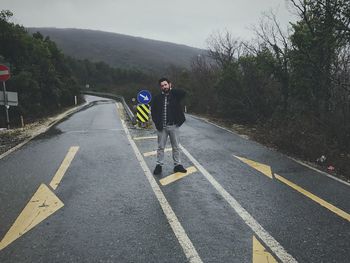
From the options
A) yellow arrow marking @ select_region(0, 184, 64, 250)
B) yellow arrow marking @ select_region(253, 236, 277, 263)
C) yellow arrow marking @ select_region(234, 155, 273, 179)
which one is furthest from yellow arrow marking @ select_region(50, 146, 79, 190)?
yellow arrow marking @ select_region(234, 155, 273, 179)

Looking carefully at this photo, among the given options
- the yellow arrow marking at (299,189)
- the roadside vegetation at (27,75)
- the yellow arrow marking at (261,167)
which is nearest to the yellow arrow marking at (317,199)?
the yellow arrow marking at (299,189)

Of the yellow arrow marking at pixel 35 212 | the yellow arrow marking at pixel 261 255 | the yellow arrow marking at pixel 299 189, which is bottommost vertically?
the yellow arrow marking at pixel 35 212

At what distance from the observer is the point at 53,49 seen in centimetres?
3931

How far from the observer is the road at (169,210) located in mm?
4285

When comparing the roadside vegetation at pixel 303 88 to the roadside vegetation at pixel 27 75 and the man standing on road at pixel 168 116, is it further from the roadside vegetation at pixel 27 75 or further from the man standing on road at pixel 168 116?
the roadside vegetation at pixel 27 75

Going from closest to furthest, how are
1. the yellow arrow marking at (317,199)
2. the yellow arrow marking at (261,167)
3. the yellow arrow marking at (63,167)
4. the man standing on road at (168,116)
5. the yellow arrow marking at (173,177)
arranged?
the yellow arrow marking at (317,199), the yellow arrow marking at (63,167), the yellow arrow marking at (173,177), the man standing on road at (168,116), the yellow arrow marking at (261,167)

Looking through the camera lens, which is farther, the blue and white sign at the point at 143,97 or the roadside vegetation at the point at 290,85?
the blue and white sign at the point at 143,97

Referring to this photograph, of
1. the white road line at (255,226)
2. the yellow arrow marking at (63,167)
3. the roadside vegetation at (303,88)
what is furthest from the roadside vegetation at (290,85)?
the yellow arrow marking at (63,167)

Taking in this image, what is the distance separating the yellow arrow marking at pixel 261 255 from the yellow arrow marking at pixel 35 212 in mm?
2924

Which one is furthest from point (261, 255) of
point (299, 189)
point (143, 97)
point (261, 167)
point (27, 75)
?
point (27, 75)

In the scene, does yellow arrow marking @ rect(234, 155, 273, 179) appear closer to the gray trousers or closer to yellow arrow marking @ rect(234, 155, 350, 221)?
yellow arrow marking @ rect(234, 155, 350, 221)

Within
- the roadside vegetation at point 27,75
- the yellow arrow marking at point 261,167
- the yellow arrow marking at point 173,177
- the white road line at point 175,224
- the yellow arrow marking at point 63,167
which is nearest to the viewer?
the white road line at point 175,224

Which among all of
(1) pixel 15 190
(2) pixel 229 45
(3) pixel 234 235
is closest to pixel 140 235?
(3) pixel 234 235

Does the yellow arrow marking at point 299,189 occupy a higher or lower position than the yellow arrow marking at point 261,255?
lower
